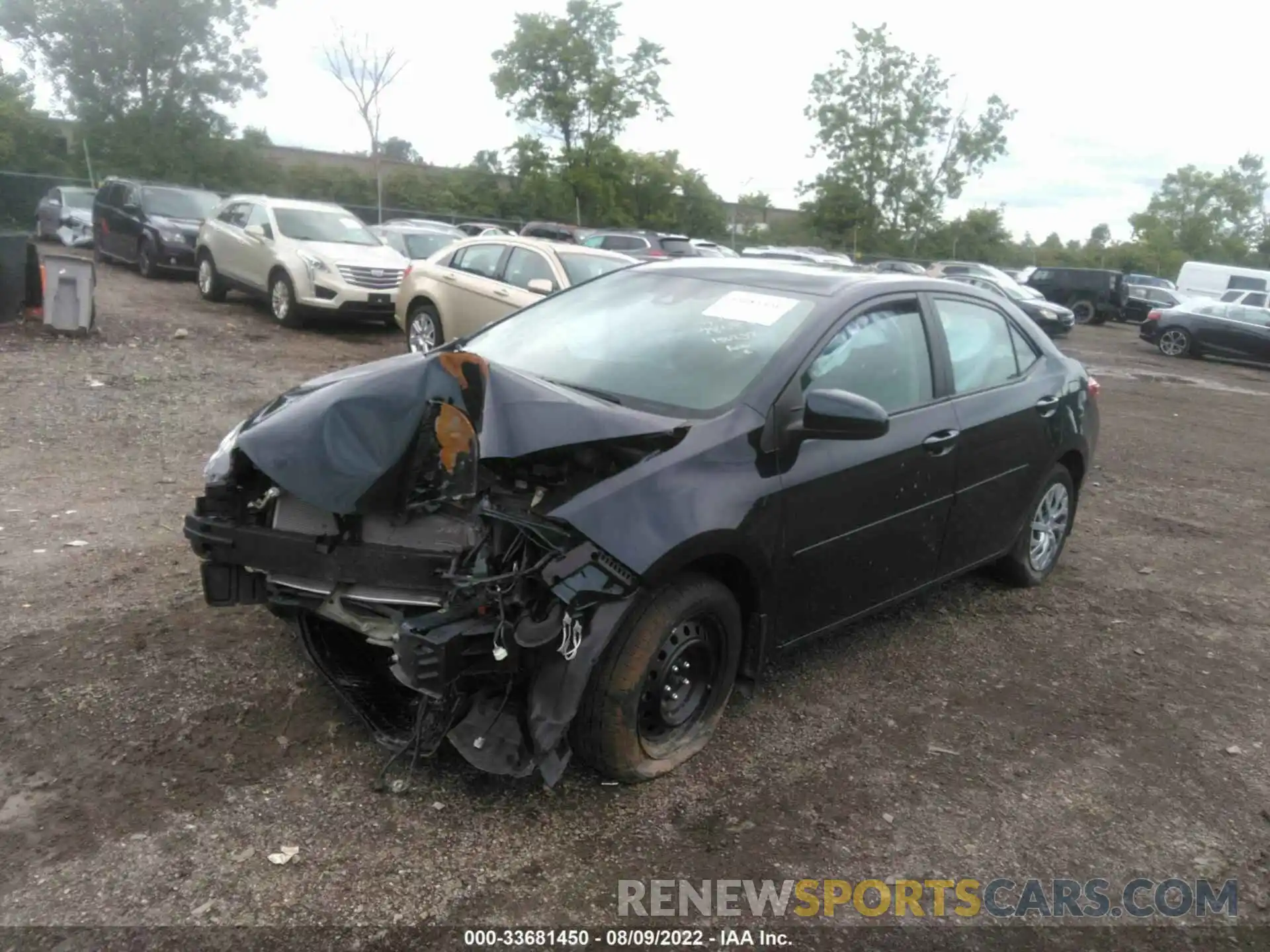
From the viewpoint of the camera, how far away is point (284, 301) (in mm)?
13109

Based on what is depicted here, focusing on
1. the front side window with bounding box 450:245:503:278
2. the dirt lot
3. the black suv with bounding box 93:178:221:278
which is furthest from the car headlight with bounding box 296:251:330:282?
the dirt lot

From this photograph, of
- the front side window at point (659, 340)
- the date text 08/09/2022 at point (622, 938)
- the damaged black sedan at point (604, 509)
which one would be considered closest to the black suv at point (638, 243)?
the front side window at point (659, 340)

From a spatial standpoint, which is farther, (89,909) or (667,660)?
(667,660)

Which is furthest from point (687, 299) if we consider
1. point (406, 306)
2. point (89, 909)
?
point (406, 306)

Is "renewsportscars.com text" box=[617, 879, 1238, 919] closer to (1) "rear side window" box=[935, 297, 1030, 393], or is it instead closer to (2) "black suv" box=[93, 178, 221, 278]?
(1) "rear side window" box=[935, 297, 1030, 393]

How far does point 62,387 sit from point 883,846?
324 inches

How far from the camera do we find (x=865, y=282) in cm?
417

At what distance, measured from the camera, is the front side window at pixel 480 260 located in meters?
11.0

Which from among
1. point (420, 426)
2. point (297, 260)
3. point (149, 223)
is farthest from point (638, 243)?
point (420, 426)

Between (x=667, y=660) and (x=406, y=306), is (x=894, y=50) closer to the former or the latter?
(x=406, y=306)

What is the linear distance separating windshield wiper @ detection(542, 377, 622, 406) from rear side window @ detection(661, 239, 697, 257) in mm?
18465

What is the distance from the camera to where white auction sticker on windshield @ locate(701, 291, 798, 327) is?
394 centimetres

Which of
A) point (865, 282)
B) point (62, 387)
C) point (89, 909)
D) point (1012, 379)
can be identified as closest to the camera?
point (89, 909)

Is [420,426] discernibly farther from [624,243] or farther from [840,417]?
[624,243]
